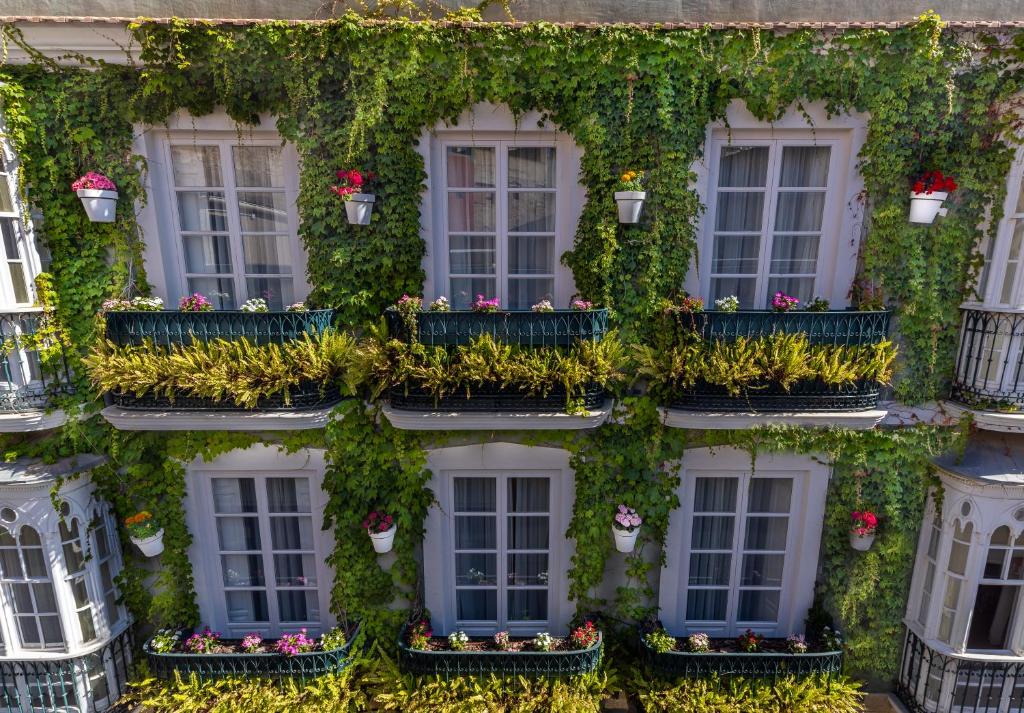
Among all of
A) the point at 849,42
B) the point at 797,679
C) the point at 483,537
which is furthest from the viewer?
the point at 483,537

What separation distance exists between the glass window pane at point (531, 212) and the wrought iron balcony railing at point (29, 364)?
538cm

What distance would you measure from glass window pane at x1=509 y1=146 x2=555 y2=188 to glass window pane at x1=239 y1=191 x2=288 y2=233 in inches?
110

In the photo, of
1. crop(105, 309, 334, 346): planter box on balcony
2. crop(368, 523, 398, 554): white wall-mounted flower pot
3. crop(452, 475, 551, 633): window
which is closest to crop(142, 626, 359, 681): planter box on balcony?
crop(368, 523, 398, 554): white wall-mounted flower pot

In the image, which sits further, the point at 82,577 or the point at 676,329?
the point at 82,577

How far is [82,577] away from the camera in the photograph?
6.04 m

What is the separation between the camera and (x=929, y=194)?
Answer: 5.41 metres

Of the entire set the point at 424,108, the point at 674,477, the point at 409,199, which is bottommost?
the point at 674,477

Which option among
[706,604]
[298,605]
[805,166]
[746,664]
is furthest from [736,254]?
[298,605]

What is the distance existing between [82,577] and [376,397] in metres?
4.17

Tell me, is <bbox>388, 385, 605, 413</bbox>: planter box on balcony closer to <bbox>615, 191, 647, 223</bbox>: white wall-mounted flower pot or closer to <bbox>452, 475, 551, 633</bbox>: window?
<bbox>452, 475, 551, 633</bbox>: window

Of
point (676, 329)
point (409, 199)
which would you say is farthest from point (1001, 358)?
point (409, 199)

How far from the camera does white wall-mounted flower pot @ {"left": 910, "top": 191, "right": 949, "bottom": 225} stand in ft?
17.7

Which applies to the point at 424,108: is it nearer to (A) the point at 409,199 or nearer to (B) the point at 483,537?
(A) the point at 409,199

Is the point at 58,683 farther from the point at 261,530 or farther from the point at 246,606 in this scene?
the point at 261,530
